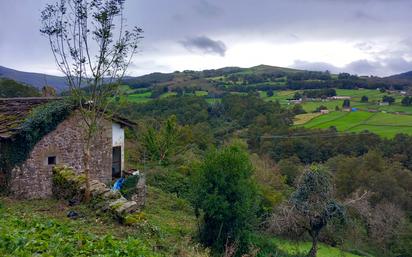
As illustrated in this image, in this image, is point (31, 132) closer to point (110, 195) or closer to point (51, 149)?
point (51, 149)

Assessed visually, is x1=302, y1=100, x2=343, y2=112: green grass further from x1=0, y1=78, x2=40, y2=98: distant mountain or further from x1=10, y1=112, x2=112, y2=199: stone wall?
x1=10, y1=112, x2=112, y2=199: stone wall

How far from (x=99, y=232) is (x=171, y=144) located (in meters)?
25.4

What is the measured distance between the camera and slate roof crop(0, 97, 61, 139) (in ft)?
44.6

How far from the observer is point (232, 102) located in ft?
210

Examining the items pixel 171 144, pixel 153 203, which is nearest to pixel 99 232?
pixel 153 203

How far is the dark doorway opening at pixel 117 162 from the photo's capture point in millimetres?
17411

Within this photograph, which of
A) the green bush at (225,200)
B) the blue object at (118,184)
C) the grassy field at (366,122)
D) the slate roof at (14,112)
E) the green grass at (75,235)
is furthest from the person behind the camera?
the grassy field at (366,122)

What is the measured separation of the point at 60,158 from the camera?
1495 cm

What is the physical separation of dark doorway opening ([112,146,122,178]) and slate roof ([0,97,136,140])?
1.25 m

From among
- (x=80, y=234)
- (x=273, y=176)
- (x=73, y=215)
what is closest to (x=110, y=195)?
(x=73, y=215)

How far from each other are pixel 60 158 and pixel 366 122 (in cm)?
4988

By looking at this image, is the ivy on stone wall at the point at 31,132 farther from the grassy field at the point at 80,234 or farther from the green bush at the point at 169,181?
the green bush at the point at 169,181

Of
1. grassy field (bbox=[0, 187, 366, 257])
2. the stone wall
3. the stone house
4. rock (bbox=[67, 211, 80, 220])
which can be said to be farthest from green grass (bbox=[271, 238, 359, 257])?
rock (bbox=[67, 211, 80, 220])

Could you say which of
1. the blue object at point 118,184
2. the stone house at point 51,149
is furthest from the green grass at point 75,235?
the blue object at point 118,184
